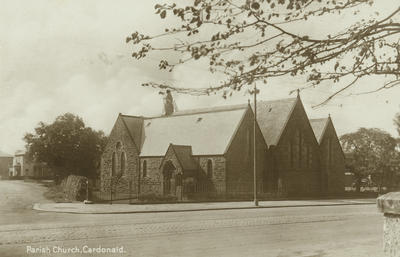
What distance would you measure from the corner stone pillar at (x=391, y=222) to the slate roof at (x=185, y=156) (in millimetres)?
39237

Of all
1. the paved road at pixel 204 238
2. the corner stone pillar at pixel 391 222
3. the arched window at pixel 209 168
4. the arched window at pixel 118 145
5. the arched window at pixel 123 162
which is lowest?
the paved road at pixel 204 238

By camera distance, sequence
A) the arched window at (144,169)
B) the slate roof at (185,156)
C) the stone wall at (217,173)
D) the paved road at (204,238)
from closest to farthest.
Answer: the paved road at (204,238) → the stone wall at (217,173) → the slate roof at (185,156) → the arched window at (144,169)

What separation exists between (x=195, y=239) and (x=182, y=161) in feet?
98.3

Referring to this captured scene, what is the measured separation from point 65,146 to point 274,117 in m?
32.2

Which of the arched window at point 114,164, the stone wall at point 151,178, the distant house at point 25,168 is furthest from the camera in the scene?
the distant house at point 25,168

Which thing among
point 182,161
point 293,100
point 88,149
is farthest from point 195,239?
point 88,149

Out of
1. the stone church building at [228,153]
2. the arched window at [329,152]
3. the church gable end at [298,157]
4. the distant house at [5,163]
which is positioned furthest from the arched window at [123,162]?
the distant house at [5,163]

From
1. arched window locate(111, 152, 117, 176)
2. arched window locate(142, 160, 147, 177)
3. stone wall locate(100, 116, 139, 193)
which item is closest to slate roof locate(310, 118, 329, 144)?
arched window locate(142, 160, 147, 177)

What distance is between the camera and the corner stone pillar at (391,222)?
311cm

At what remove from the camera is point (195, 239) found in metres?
12.9

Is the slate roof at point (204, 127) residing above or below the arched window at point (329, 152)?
above

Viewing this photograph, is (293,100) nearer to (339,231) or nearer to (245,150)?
(245,150)

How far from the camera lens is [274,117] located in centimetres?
5072

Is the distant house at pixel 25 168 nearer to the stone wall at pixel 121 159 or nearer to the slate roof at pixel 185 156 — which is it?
the stone wall at pixel 121 159
